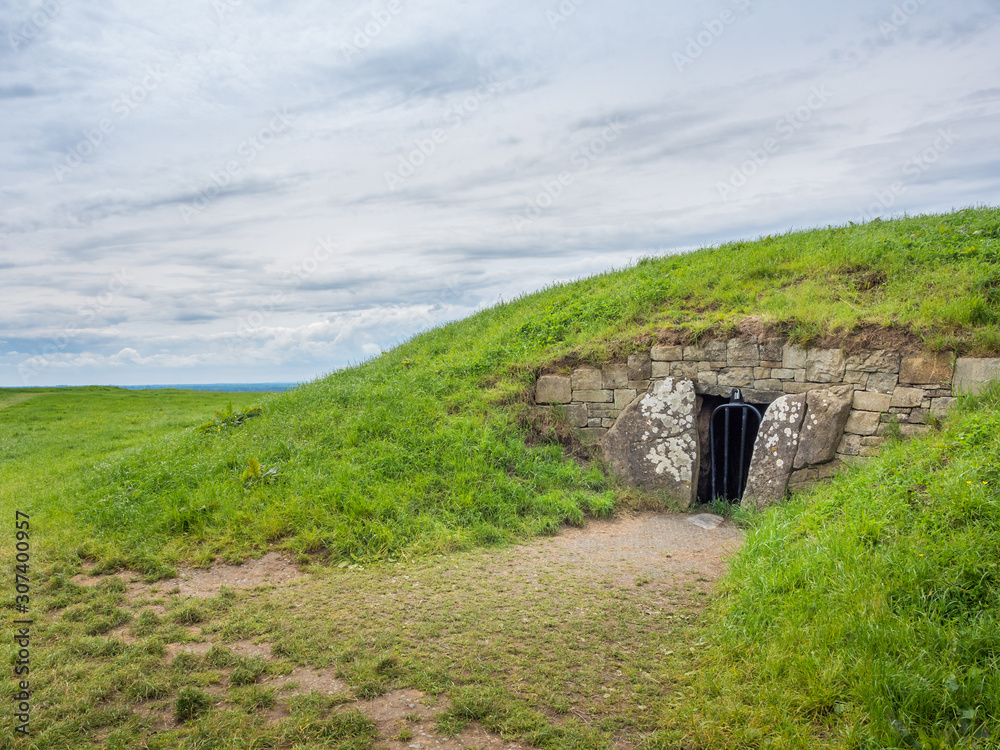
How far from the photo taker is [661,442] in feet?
27.1

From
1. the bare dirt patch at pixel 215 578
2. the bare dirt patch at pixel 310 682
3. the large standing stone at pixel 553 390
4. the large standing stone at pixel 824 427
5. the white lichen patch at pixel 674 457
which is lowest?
the bare dirt patch at pixel 310 682

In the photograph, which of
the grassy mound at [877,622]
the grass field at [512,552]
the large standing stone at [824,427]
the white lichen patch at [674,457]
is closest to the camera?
the grassy mound at [877,622]

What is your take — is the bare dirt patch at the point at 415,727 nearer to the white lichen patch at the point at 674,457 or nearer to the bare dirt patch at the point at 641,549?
the bare dirt patch at the point at 641,549

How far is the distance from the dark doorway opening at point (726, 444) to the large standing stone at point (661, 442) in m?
0.42

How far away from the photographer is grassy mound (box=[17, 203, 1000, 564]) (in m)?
6.98

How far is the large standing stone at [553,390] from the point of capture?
9336mm

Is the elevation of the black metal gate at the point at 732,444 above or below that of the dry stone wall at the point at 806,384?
below

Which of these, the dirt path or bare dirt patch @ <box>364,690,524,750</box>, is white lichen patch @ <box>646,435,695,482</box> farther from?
bare dirt patch @ <box>364,690,524,750</box>

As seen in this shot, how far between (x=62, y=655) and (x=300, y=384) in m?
9.03

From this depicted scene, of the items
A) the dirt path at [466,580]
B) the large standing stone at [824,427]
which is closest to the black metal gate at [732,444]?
the large standing stone at [824,427]

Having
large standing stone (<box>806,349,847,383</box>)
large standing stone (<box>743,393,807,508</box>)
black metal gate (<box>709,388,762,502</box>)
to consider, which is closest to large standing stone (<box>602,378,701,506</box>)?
black metal gate (<box>709,388,762,502</box>)

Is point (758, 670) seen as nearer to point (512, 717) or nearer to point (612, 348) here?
point (512, 717)

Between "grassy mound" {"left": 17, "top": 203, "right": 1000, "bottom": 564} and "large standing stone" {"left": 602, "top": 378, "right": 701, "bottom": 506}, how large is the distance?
2.02 ft

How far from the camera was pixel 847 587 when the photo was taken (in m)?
4.08
